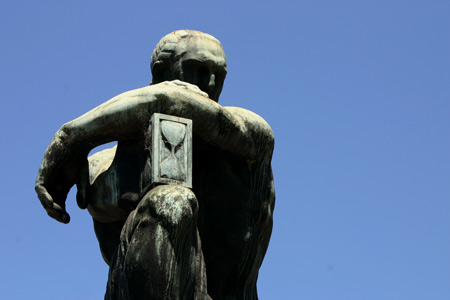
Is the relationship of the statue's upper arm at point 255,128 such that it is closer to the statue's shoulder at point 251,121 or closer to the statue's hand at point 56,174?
the statue's shoulder at point 251,121

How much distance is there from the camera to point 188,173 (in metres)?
10.3

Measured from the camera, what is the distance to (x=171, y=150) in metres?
10.3

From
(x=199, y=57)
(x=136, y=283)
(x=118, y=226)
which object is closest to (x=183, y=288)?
(x=136, y=283)

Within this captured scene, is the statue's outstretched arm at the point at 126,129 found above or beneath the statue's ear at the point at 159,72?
beneath

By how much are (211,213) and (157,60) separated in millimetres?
1394

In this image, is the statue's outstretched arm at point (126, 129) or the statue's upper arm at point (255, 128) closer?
the statue's outstretched arm at point (126, 129)

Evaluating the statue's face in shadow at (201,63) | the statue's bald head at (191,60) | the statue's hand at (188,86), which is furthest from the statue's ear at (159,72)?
the statue's hand at (188,86)

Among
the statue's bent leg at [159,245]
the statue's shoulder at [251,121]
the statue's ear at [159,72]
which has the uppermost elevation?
the statue's ear at [159,72]

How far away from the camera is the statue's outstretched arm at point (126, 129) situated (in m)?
10.4

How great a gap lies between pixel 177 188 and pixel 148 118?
67 centimetres

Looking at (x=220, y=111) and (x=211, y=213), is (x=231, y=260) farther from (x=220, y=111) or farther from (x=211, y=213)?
(x=220, y=111)

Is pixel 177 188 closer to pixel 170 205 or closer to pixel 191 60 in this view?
pixel 170 205

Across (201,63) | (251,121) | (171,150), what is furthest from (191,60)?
(171,150)

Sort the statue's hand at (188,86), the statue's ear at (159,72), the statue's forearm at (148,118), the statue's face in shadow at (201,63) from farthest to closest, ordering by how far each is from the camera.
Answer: the statue's ear at (159,72), the statue's face in shadow at (201,63), the statue's hand at (188,86), the statue's forearm at (148,118)
